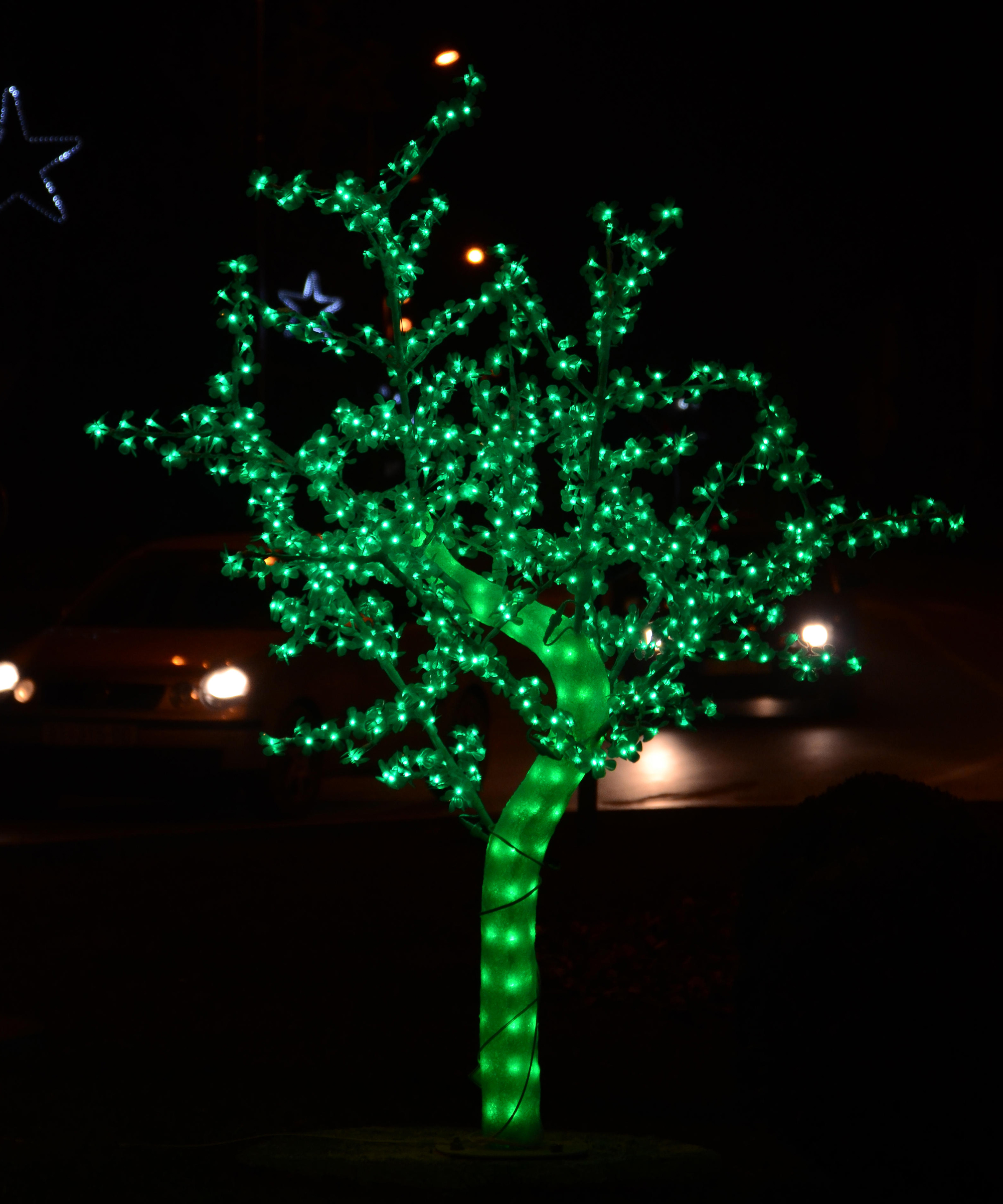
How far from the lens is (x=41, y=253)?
114 feet

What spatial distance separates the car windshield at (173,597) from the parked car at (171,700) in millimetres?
12

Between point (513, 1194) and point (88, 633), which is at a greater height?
point (88, 633)

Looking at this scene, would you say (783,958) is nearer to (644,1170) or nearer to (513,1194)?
(644,1170)

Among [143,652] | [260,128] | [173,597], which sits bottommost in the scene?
[143,652]

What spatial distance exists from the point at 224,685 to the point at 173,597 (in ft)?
3.93

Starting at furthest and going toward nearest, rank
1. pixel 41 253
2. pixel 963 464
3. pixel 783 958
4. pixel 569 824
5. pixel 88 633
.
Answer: pixel 963 464 < pixel 41 253 < pixel 88 633 < pixel 569 824 < pixel 783 958

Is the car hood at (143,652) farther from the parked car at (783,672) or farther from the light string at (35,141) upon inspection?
the light string at (35,141)

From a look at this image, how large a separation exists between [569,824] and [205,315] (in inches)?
1091

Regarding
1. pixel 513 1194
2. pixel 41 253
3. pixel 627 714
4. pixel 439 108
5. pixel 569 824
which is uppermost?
pixel 41 253

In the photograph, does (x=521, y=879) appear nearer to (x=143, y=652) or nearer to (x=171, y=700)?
(x=171, y=700)

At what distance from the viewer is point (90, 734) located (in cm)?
980

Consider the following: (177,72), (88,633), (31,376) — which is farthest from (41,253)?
(88,633)

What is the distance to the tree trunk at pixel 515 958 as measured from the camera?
434 cm

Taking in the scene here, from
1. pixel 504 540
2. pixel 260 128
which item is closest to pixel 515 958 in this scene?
pixel 504 540
